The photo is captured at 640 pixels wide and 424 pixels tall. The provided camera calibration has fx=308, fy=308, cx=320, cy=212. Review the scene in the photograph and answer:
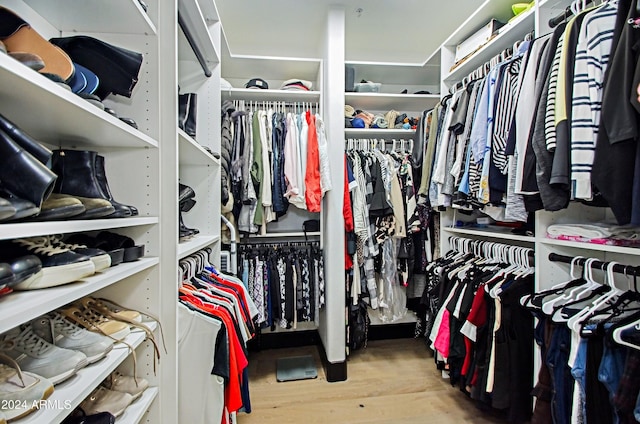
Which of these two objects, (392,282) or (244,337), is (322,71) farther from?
(244,337)

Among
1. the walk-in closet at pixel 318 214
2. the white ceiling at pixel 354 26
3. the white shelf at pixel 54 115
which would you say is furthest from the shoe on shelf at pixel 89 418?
the white ceiling at pixel 354 26

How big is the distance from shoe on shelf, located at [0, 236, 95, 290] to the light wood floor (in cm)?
141

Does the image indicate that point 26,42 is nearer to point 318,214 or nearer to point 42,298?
point 42,298

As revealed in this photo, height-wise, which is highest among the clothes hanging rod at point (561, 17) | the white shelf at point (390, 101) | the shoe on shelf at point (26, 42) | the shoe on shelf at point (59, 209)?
the white shelf at point (390, 101)

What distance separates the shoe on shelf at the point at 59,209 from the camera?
2.07 ft

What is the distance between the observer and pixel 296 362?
7.54ft

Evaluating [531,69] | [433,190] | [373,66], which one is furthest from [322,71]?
[531,69]

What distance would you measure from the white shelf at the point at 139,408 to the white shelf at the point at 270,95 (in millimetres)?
1838

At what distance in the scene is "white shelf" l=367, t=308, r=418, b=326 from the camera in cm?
265

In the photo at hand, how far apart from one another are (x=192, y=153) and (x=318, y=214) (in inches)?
51.5

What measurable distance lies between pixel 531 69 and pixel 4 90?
66.0 inches

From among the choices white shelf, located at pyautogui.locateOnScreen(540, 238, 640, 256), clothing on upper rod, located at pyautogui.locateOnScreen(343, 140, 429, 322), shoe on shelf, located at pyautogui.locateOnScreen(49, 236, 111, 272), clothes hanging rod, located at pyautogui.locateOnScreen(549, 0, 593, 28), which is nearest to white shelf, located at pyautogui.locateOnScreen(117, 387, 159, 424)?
shoe on shelf, located at pyautogui.locateOnScreen(49, 236, 111, 272)

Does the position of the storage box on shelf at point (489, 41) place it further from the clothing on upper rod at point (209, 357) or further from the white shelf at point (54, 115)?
the clothing on upper rod at point (209, 357)

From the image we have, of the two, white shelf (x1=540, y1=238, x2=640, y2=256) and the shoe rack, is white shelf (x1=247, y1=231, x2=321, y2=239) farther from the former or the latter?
white shelf (x1=540, y1=238, x2=640, y2=256)
